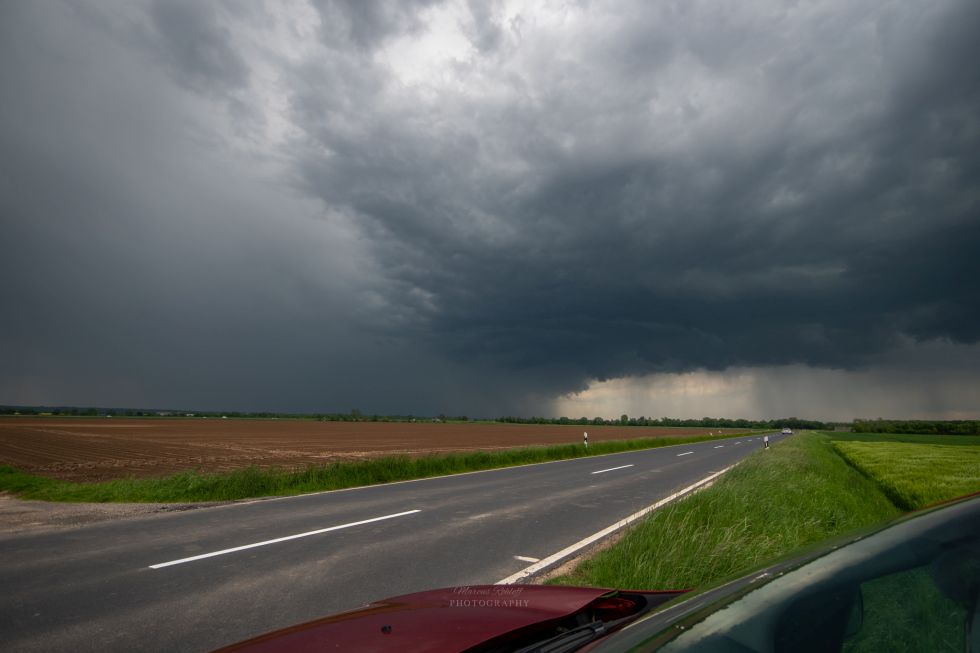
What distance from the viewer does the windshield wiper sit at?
6.25 ft

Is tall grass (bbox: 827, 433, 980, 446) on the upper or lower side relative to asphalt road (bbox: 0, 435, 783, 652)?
lower

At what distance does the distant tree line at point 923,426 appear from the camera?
7050 centimetres

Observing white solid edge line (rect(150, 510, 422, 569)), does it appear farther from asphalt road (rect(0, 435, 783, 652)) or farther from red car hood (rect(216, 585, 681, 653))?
red car hood (rect(216, 585, 681, 653))

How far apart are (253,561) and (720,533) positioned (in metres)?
5.56

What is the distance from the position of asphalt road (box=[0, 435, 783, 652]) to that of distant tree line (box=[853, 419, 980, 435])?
87197 mm

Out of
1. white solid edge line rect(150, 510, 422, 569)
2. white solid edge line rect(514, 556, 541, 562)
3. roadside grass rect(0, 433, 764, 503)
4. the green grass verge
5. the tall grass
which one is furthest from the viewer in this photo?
the tall grass

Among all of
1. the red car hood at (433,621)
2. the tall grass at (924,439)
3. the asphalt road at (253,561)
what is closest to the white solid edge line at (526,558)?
the asphalt road at (253,561)

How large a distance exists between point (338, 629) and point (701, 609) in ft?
5.59

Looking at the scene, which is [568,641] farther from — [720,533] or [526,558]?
[526,558]

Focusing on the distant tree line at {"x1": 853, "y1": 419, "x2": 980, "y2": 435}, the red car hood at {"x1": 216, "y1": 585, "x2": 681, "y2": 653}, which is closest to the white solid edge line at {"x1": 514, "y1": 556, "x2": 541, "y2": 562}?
the red car hood at {"x1": 216, "y1": 585, "x2": 681, "y2": 653}

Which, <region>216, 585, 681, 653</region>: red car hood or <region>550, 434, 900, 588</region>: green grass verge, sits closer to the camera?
<region>216, 585, 681, 653</region>: red car hood

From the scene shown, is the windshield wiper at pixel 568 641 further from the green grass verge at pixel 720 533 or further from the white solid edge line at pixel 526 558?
the white solid edge line at pixel 526 558

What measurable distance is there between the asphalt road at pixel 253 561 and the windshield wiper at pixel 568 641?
10.4 ft

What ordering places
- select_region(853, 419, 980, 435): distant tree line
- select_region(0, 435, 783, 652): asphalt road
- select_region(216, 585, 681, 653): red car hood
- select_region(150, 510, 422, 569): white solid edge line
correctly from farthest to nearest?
select_region(853, 419, 980, 435): distant tree line → select_region(150, 510, 422, 569): white solid edge line → select_region(0, 435, 783, 652): asphalt road → select_region(216, 585, 681, 653): red car hood
